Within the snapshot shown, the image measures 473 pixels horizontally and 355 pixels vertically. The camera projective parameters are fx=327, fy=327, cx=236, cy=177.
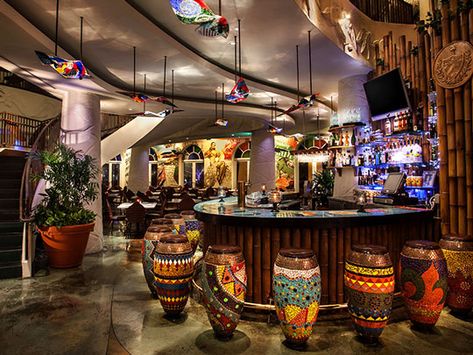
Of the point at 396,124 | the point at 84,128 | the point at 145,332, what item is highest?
the point at 84,128

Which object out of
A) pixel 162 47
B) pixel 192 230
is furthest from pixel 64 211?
pixel 162 47

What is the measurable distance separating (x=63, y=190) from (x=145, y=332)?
12.2 feet

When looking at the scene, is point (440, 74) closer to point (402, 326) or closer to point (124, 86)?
point (402, 326)

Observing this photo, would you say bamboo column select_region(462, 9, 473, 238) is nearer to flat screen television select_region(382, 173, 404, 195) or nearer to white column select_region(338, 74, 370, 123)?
flat screen television select_region(382, 173, 404, 195)

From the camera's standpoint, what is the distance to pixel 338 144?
729cm

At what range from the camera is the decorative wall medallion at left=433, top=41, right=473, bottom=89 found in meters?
3.68

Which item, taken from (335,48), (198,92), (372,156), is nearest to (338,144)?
(372,156)

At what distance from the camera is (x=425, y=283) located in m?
2.88

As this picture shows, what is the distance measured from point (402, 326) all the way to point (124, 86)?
7.73 m

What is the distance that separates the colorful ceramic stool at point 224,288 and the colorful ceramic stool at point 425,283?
153 centimetres

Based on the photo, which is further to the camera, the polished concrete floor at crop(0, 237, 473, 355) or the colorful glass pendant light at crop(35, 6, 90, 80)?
the colorful glass pendant light at crop(35, 6, 90, 80)

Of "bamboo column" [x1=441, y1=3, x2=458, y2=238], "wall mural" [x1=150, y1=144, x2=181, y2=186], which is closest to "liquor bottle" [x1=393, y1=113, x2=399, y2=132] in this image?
"bamboo column" [x1=441, y1=3, x2=458, y2=238]

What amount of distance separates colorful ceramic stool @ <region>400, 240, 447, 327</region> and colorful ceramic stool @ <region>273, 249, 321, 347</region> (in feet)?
3.18

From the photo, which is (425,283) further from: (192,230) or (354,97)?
(354,97)
